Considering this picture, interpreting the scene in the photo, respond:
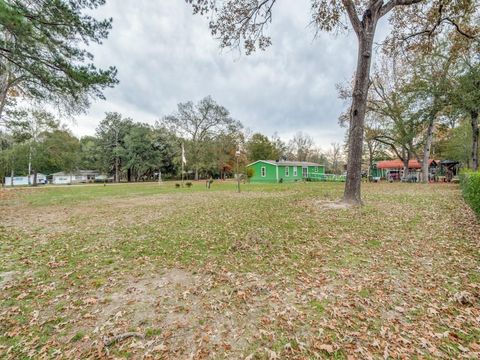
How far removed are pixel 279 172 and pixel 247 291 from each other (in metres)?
26.8

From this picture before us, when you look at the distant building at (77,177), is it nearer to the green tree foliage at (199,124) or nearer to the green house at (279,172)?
the green tree foliage at (199,124)

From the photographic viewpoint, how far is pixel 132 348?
2.23 m

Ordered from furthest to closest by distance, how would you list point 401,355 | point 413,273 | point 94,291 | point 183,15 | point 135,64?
point 135,64 → point 183,15 → point 413,273 → point 94,291 → point 401,355

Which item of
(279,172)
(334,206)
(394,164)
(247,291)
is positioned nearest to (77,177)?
(279,172)

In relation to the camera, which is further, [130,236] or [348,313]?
[130,236]

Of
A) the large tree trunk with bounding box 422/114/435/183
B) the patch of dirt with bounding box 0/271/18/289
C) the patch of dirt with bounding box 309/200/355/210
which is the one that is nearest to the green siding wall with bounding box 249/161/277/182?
the large tree trunk with bounding box 422/114/435/183

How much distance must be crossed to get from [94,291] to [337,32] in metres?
11.8

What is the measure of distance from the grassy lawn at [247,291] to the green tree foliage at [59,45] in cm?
538

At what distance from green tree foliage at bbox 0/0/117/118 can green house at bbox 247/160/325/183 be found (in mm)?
22850

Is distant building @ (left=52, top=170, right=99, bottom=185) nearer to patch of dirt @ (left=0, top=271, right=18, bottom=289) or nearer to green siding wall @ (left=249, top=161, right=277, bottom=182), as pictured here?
green siding wall @ (left=249, top=161, right=277, bottom=182)

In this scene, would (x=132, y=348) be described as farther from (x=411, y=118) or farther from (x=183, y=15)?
(x=411, y=118)

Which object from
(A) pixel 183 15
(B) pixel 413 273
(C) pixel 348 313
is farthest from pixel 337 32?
(C) pixel 348 313

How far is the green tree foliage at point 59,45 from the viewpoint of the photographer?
695cm

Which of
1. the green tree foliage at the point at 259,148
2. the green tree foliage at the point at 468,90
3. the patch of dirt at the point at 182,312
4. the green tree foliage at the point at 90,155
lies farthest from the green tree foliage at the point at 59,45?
the green tree foliage at the point at 90,155
